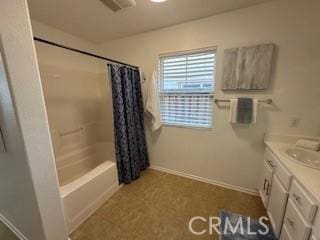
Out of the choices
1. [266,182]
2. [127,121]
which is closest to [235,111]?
[266,182]

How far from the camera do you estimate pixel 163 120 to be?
254 cm

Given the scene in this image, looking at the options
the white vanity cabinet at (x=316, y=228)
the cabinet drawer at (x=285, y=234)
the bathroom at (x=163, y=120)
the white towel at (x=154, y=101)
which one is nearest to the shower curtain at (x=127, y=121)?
the bathroom at (x=163, y=120)

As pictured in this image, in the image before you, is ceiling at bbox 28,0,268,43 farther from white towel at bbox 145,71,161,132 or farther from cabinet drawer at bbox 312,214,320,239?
cabinet drawer at bbox 312,214,320,239

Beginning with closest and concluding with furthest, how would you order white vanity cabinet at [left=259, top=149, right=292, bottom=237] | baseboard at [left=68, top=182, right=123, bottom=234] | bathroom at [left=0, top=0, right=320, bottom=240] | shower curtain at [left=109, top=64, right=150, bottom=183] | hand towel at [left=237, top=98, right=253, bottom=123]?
bathroom at [left=0, top=0, right=320, bottom=240] → white vanity cabinet at [left=259, top=149, right=292, bottom=237] → baseboard at [left=68, top=182, right=123, bottom=234] → hand towel at [left=237, top=98, right=253, bottom=123] → shower curtain at [left=109, top=64, right=150, bottom=183]

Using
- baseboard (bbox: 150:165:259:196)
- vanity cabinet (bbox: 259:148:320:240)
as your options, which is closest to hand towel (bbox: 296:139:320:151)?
vanity cabinet (bbox: 259:148:320:240)

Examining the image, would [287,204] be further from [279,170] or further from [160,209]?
[160,209]

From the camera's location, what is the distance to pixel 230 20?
73.0 inches

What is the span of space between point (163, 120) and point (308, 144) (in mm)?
1785

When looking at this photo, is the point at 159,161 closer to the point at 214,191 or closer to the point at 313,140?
the point at 214,191

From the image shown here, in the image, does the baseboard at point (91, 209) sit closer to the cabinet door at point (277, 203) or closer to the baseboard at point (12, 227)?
the baseboard at point (12, 227)

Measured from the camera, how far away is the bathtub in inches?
61.4

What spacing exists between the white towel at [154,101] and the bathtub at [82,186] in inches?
35.5

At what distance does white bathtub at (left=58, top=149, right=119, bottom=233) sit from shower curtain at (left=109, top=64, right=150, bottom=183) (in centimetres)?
21

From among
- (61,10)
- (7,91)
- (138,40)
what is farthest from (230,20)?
(7,91)
